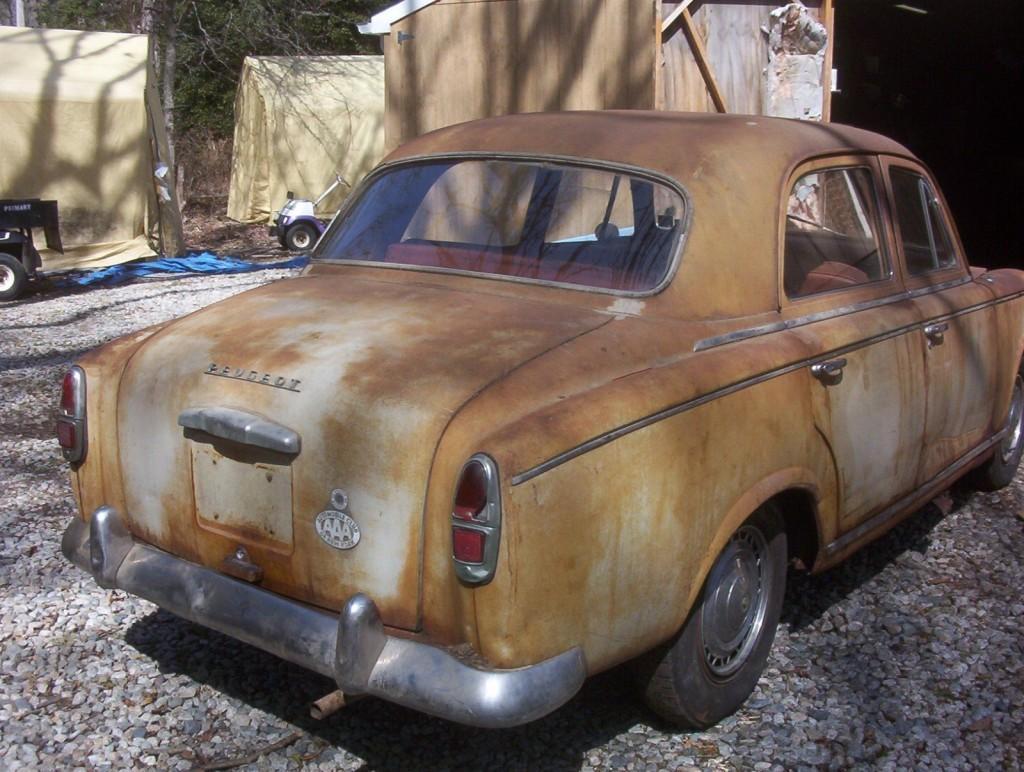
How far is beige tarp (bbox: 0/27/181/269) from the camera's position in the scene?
1456cm

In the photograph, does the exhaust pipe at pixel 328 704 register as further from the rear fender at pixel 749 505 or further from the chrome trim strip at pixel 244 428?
the rear fender at pixel 749 505

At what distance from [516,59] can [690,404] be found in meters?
7.83

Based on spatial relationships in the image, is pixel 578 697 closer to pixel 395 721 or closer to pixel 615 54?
pixel 395 721

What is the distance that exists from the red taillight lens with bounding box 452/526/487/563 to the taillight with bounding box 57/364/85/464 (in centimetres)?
140

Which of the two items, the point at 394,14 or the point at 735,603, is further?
the point at 394,14

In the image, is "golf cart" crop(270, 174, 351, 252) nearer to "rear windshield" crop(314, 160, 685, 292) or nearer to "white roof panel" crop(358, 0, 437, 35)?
"white roof panel" crop(358, 0, 437, 35)

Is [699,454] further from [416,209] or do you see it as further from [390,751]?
[416,209]

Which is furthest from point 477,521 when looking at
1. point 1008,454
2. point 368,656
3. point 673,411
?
point 1008,454

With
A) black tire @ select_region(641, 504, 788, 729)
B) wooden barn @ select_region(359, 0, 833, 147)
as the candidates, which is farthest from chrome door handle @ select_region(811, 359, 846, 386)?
wooden barn @ select_region(359, 0, 833, 147)

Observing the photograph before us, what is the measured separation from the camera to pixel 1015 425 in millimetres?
Result: 5656

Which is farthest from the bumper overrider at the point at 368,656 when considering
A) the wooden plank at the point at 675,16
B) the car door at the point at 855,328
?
the wooden plank at the point at 675,16

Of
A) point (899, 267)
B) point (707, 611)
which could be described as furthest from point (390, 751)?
point (899, 267)

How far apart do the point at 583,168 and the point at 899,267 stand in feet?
4.49

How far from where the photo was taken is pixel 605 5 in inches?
376
